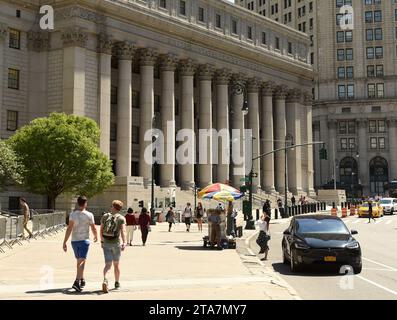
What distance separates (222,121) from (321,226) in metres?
52.2

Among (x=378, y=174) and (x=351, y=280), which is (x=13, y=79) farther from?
(x=378, y=174)

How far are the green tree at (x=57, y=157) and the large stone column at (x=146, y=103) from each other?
15862 millimetres

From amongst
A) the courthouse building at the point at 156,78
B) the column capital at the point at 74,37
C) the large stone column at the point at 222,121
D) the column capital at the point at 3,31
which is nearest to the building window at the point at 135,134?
the courthouse building at the point at 156,78

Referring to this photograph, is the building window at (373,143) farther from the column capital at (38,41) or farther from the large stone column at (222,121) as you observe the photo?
the column capital at (38,41)

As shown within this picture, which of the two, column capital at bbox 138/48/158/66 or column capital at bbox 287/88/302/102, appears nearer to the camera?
column capital at bbox 138/48/158/66

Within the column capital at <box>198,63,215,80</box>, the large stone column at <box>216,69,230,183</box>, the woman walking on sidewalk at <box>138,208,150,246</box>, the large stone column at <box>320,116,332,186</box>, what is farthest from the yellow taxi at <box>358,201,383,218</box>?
the large stone column at <box>320,116,332,186</box>

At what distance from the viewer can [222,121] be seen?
6931cm

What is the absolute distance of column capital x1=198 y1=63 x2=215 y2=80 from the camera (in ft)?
220

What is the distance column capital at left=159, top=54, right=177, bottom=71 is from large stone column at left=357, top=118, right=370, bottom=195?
59390mm

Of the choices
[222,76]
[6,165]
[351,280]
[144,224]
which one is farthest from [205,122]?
[351,280]

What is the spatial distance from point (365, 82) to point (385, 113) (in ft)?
25.6

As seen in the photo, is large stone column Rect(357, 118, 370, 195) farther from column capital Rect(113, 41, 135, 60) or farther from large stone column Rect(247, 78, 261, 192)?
column capital Rect(113, 41, 135, 60)

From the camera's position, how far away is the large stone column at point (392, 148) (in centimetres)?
10806
